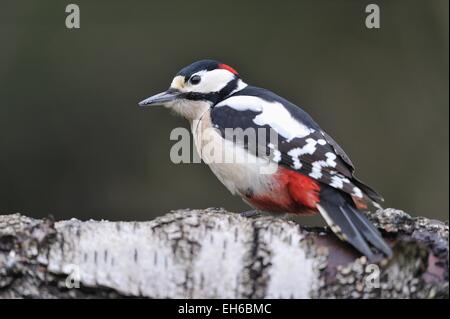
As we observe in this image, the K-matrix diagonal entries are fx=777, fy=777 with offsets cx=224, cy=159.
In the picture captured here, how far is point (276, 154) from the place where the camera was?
335 centimetres

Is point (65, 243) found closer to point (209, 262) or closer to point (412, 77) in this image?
point (209, 262)

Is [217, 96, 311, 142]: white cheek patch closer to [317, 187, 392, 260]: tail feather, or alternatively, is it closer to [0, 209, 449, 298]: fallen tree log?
[317, 187, 392, 260]: tail feather

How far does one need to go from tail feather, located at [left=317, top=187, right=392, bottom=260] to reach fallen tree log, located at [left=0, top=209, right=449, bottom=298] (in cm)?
4

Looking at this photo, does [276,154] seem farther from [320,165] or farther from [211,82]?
[211,82]

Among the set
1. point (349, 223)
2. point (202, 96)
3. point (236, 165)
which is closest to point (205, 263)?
point (349, 223)

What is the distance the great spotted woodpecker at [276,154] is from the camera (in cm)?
305

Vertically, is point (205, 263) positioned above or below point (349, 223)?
below

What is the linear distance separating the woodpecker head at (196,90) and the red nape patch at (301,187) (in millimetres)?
759

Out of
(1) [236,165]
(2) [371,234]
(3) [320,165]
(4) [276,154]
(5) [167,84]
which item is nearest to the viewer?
(2) [371,234]

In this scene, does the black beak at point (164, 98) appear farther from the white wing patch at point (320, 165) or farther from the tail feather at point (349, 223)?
the tail feather at point (349, 223)

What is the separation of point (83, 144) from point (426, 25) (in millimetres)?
3041

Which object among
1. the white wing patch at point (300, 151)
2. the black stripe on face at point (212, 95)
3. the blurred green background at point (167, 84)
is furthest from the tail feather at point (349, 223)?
the blurred green background at point (167, 84)

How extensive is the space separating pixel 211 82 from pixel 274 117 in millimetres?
555

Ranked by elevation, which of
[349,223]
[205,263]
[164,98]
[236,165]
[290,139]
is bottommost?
[205,263]
